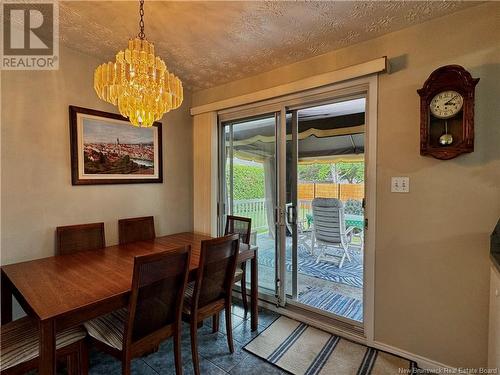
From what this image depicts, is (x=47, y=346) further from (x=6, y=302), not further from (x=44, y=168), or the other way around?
(x=44, y=168)

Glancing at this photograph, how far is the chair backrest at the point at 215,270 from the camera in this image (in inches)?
67.3

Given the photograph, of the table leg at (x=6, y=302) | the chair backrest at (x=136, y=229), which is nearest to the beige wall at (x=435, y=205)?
the chair backrest at (x=136, y=229)

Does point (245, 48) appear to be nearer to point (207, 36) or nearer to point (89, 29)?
point (207, 36)

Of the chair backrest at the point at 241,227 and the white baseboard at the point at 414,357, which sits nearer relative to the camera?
the white baseboard at the point at 414,357

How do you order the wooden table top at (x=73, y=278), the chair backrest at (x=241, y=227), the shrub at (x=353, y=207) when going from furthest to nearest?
the shrub at (x=353, y=207), the chair backrest at (x=241, y=227), the wooden table top at (x=73, y=278)

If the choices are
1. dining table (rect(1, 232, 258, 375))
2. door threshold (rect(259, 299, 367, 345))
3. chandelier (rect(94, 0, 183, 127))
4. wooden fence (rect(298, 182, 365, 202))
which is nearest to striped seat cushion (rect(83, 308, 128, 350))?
dining table (rect(1, 232, 258, 375))

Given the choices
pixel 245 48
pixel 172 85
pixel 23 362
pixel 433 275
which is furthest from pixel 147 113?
pixel 433 275

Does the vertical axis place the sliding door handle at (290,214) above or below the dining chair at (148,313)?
above

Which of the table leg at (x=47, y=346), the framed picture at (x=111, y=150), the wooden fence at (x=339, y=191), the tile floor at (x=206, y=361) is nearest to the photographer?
the table leg at (x=47, y=346)

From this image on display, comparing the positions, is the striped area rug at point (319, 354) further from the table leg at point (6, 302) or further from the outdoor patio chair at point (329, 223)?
the table leg at point (6, 302)

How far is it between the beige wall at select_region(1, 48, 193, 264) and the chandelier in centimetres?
83

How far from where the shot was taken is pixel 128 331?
135 centimetres

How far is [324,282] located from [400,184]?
6.15 ft

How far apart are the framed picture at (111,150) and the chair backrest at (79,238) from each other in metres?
0.40
